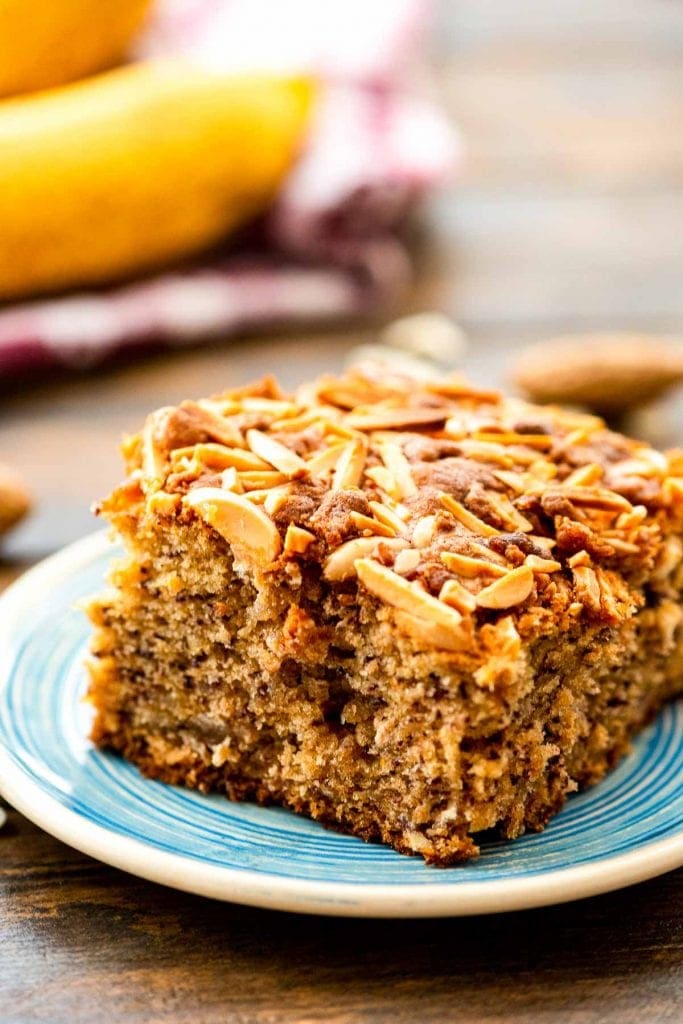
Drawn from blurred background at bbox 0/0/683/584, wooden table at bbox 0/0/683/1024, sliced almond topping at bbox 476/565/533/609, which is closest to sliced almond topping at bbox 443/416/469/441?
sliced almond topping at bbox 476/565/533/609

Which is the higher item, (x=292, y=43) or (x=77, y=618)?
(x=292, y=43)

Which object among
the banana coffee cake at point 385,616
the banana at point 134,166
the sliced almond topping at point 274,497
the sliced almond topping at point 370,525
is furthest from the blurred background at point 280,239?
the sliced almond topping at point 370,525

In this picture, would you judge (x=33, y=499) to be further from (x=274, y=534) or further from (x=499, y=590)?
(x=499, y=590)

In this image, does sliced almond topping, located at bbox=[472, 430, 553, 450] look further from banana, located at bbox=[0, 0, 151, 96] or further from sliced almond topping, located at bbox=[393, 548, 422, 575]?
banana, located at bbox=[0, 0, 151, 96]

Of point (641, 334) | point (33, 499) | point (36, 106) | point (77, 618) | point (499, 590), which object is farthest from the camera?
point (641, 334)

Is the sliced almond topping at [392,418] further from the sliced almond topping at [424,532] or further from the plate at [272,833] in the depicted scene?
the plate at [272,833]


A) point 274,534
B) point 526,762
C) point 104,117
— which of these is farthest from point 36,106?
point 526,762

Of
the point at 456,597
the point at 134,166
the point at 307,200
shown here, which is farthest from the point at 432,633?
the point at 307,200
